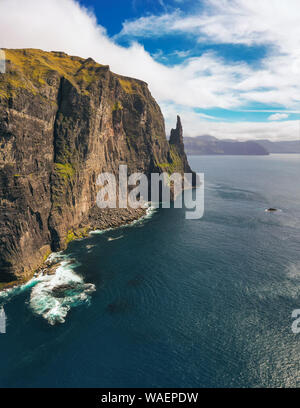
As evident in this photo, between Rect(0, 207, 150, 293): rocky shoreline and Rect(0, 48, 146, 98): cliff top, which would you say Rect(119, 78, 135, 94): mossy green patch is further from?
Rect(0, 207, 150, 293): rocky shoreline

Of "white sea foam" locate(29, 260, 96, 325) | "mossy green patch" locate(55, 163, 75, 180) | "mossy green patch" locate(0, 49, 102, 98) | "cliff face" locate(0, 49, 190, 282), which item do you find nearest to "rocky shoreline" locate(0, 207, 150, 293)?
"cliff face" locate(0, 49, 190, 282)

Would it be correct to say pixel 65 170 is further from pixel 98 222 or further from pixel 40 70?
pixel 40 70

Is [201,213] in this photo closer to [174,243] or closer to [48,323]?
[174,243]

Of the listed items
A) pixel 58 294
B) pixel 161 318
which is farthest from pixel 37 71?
pixel 161 318

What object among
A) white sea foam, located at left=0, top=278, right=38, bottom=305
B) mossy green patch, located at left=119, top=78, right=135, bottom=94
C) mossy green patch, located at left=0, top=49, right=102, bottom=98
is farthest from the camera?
mossy green patch, located at left=119, top=78, right=135, bottom=94

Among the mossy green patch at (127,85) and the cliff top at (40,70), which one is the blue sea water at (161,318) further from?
the mossy green patch at (127,85)

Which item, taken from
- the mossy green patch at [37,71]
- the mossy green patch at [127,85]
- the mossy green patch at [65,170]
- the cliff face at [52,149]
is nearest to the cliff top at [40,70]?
the mossy green patch at [37,71]

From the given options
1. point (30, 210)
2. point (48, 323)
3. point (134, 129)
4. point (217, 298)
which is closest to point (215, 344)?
point (217, 298)
